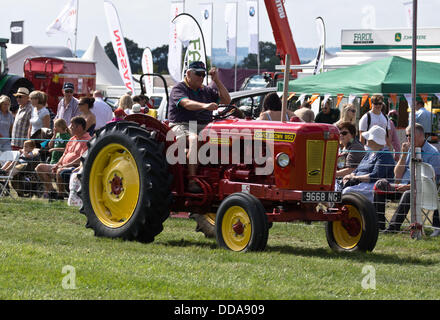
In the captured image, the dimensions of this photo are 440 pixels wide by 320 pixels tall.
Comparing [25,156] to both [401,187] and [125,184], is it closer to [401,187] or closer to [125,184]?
[125,184]

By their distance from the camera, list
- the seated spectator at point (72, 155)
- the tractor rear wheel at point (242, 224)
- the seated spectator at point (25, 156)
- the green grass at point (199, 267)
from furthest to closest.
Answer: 1. the seated spectator at point (25, 156)
2. the seated spectator at point (72, 155)
3. the tractor rear wheel at point (242, 224)
4. the green grass at point (199, 267)

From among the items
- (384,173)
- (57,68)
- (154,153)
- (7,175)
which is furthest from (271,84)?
(154,153)

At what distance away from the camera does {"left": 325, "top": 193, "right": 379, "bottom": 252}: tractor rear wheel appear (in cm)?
852

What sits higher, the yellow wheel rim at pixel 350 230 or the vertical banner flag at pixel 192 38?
the vertical banner flag at pixel 192 38

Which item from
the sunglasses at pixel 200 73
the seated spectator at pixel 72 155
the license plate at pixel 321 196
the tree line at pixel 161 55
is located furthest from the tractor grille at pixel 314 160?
the tree line at pixel 161 55

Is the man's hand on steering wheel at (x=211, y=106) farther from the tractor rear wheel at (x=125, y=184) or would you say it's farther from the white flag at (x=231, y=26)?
the white flag at (x=231, y=26)

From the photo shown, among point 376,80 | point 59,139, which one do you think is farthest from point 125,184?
point 376,80

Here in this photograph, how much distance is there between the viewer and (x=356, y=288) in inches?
248

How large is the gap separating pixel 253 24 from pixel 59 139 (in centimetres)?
2528

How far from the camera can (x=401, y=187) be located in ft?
34.7

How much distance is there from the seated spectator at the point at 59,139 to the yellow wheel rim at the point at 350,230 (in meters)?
5.52

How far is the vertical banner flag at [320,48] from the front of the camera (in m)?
21.6

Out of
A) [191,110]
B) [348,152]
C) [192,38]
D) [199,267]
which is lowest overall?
[199,267]

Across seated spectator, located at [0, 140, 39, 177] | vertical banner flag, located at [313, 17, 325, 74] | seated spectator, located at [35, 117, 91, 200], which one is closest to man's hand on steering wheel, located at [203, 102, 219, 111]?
seated spectator, located at [35, 117, 91, 200]
